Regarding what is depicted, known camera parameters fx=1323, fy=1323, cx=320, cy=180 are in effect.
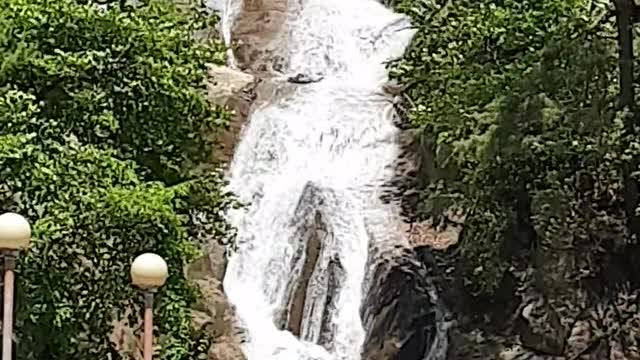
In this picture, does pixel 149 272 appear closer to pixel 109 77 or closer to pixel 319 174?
pixel 109 77

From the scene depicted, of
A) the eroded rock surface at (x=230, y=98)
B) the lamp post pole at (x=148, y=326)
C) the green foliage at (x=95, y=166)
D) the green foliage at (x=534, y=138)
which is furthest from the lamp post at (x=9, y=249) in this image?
the eroded rock surface at (x=230, y=98)

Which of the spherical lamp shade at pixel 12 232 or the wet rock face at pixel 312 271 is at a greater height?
the wet rock face at pixel 312 271

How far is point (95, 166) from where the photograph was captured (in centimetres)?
1225

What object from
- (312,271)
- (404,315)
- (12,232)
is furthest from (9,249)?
(312,271)

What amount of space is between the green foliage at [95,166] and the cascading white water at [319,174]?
16.6 ft

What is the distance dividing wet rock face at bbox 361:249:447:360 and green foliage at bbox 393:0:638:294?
823 mm

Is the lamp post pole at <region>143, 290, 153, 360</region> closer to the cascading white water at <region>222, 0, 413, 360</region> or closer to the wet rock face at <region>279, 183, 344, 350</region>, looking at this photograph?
the cascading white water at <region>222, 0, 413, 360</region>

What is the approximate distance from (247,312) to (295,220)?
1834 mm

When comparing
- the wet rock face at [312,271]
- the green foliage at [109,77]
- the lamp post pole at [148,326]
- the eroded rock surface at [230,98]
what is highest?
the eroded rock surface at [230,98]

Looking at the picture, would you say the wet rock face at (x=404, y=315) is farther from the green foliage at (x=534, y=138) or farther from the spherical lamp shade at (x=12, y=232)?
the spherical lamp shade at (x=12, y=232)

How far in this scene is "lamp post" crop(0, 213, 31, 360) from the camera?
783 centimetres

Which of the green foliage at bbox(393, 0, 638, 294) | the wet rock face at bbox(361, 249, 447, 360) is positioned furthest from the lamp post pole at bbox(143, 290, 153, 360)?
the wet rock face at bbox(361, 249, 447, 360)

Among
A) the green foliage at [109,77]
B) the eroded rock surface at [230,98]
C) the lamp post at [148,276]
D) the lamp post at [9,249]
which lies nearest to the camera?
the lamp post at [9,249]

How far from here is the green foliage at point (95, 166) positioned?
39.1 feet
